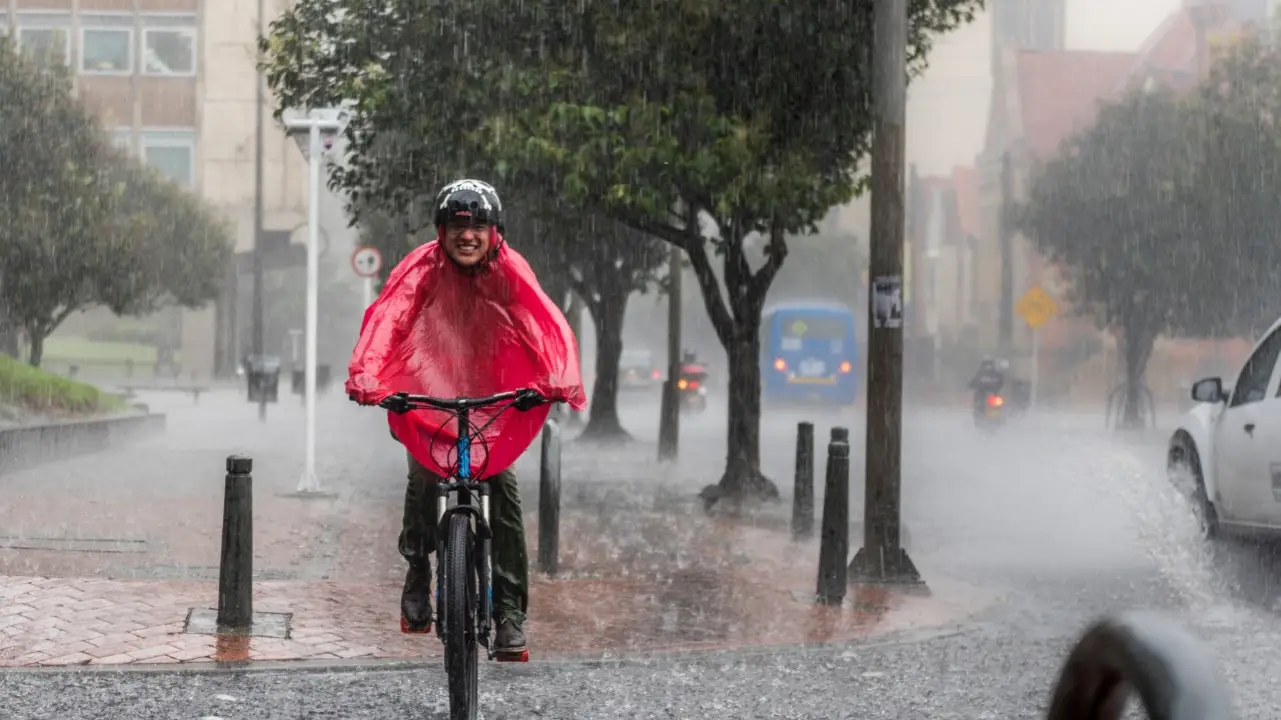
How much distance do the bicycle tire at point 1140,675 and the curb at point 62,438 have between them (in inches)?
707

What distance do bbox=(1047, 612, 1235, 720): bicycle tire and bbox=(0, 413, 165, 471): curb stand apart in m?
18.0

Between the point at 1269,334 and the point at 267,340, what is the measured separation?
240ft

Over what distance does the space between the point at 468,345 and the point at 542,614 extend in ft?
10.6

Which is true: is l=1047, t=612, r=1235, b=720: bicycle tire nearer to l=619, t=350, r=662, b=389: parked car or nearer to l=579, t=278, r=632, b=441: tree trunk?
l=579, t=278, r=632, b=441: tree trunk

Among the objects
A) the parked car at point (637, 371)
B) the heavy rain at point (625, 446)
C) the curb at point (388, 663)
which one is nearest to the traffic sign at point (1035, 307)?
the heavy rain at point (625, 446)

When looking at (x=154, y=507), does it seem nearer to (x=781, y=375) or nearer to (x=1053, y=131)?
(x=781, y=375)

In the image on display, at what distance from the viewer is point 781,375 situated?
52125mm

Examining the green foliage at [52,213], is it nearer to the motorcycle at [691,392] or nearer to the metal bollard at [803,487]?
the motorcycle at [691,392]

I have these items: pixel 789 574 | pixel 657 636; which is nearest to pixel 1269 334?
pixel 789 574

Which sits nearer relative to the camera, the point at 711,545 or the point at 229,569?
the point at 229,569

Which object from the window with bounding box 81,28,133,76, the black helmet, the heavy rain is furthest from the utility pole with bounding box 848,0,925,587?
the window with bounding box 81,28,133,76

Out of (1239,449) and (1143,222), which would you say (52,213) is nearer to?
(1143,222)

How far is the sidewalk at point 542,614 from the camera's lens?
7664 millimetres

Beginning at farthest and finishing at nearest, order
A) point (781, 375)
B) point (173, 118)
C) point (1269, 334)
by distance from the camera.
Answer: point (173, 118) → point (781, 375) → point (1269, 334)
